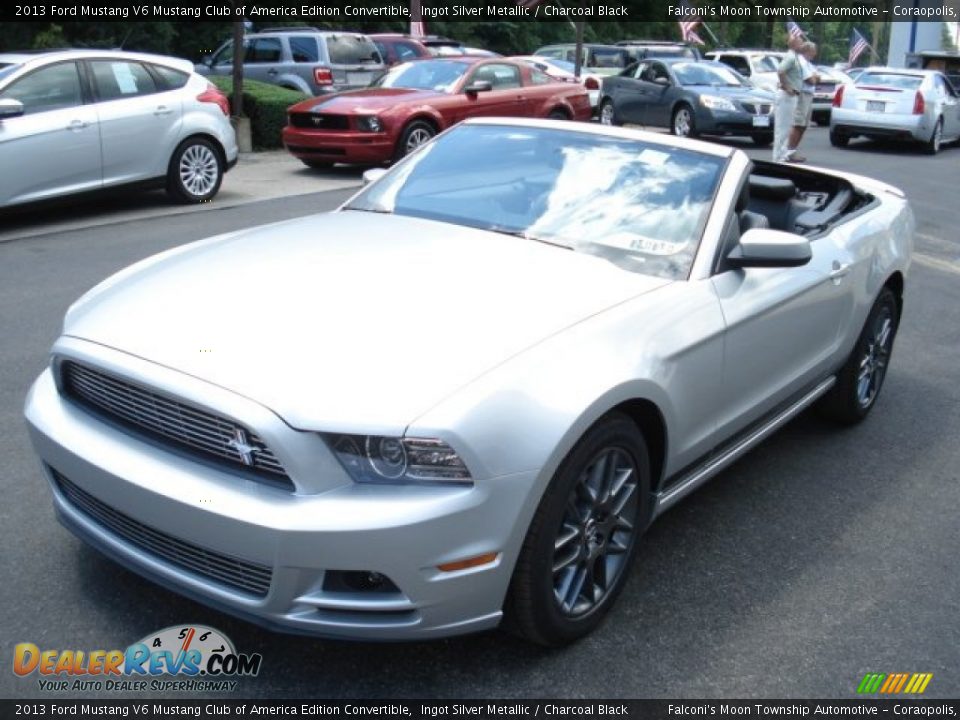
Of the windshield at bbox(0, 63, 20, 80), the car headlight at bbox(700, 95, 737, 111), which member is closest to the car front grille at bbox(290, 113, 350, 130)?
the windshield at bbox(0, 63, 20, 80)

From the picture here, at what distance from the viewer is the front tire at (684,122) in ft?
60.0

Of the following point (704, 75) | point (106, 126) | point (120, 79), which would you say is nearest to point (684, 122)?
point (704, 75)

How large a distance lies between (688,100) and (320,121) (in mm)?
7703

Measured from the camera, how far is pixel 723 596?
3.56 meters

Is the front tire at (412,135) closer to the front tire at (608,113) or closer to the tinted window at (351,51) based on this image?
the tinted window at (351,51)

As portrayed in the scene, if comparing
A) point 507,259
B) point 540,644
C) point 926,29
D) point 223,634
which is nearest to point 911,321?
point 507,259

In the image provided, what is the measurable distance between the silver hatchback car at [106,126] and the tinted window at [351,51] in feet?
28.7

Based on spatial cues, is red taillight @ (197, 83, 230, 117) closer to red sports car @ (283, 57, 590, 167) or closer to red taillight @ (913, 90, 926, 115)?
red sports car @ (283, 57, 590, 167)

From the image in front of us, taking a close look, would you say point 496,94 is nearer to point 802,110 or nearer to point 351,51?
point 802,110

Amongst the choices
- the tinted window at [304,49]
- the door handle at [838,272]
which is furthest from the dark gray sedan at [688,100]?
the door handle at [838,272]

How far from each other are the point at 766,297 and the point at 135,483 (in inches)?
92.5

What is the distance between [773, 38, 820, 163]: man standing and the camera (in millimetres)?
14227

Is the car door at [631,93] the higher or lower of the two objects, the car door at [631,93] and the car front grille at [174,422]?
the lower

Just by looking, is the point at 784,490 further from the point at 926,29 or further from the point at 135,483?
the point at 926,29
